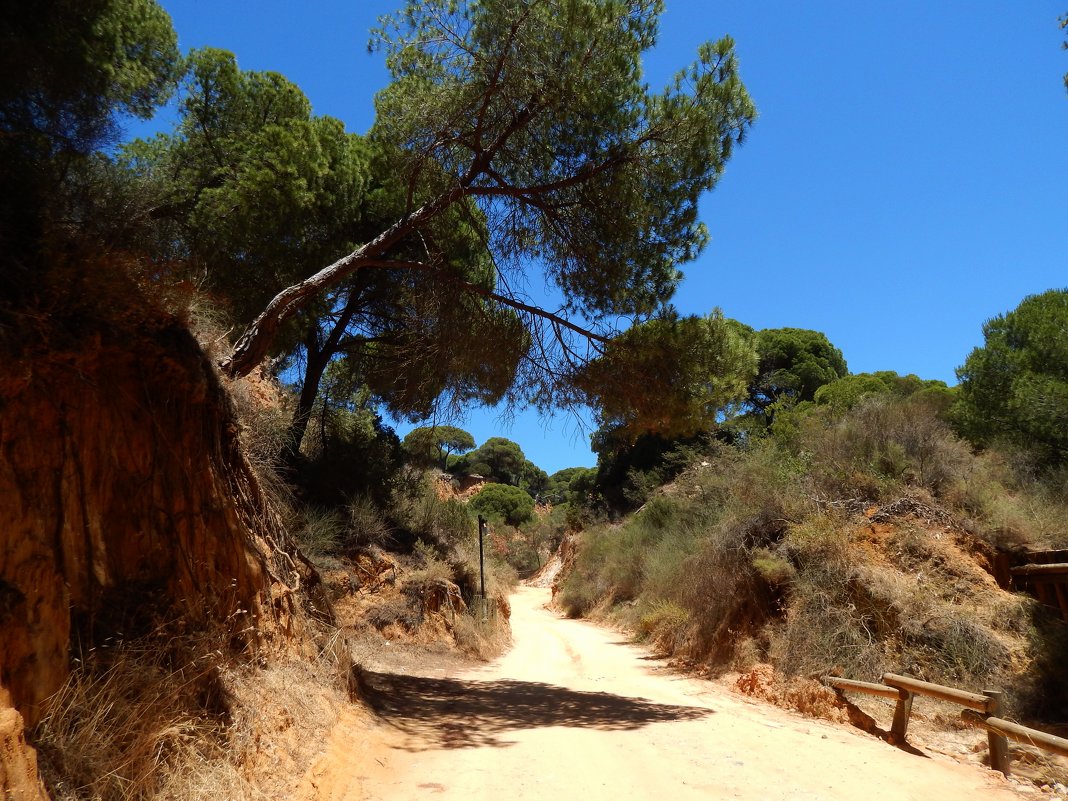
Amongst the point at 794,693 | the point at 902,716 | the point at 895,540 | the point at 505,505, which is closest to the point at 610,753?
the point at 902,716

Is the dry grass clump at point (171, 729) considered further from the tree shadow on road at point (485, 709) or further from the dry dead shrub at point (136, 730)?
the tree shadow on road at point (485, 709)

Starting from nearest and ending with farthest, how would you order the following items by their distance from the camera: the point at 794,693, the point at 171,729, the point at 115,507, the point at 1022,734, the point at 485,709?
the point at 171,729 → the point at 115,507 → the point at 1022,734 → the point at 485,709 → the point at 794,693

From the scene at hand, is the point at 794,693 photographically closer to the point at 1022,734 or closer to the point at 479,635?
the point at 1022,734

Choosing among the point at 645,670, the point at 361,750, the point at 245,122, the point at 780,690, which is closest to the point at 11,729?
the point at 361,750

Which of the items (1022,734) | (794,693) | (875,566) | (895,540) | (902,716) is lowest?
(794,693)

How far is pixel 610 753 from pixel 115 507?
5.06 meters

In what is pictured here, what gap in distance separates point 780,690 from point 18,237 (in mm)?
11066

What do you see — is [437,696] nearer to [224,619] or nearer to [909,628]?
[224,619]

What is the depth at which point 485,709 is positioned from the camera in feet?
29.7

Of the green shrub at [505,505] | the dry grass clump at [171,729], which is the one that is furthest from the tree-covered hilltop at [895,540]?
the green shrub at [505,505]

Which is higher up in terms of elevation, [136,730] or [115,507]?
[115,507]

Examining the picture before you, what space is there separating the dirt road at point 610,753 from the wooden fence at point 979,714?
1.01ft

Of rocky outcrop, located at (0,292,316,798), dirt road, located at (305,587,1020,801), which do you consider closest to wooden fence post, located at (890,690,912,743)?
dirt road, located at (305,587,1020,801)

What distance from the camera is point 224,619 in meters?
5.88
